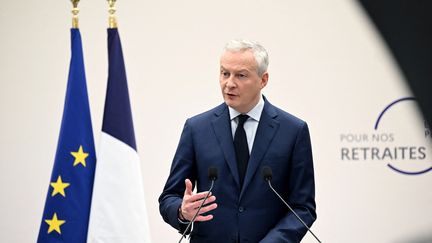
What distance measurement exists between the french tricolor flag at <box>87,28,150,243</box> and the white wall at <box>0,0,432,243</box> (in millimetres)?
1741

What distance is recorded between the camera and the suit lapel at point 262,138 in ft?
7.70

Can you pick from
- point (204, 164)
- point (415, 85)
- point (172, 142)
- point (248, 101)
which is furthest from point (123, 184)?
point (415, 85)

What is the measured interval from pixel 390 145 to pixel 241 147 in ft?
7.98

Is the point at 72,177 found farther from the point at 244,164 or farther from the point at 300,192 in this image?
the point at 300,192

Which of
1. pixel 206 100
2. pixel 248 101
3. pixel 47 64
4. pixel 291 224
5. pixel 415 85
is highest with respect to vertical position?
pixel 47 64

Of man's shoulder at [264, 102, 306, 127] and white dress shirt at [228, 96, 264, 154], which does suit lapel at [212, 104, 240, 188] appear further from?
man's shoulder at [264, 102, 306, 127]

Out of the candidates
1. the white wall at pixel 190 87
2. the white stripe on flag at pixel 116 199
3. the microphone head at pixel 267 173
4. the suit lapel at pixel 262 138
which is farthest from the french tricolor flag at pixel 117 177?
the white wall at pixel 190 87

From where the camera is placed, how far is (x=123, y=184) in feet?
8.98

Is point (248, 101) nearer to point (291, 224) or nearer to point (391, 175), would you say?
point (291, 224)

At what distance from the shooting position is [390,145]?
4578 mm

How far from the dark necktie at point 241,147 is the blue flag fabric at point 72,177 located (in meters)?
0.69

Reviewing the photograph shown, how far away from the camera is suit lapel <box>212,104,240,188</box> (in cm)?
236

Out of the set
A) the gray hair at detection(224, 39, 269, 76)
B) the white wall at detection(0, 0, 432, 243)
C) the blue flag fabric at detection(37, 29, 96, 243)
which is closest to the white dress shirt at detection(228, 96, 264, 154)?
the gray hair at detection(224, 39, 269, 76)

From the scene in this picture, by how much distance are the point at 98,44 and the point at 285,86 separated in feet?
4.44
